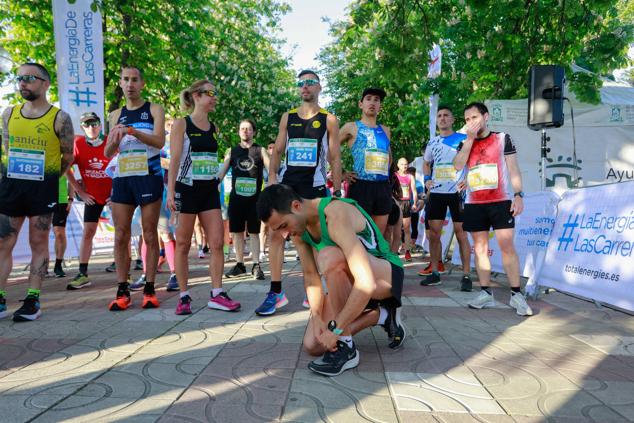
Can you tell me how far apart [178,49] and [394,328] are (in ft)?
44.8

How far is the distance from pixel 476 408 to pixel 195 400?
4.38 ft

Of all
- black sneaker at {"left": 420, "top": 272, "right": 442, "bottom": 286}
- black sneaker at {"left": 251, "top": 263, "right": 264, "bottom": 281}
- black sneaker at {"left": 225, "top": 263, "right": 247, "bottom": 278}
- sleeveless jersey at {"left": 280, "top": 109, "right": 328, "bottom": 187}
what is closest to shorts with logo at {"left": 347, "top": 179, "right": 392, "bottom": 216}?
sleeveless jersey at {"left": 280, "top": 109, "right": 328, "bottom": 187}

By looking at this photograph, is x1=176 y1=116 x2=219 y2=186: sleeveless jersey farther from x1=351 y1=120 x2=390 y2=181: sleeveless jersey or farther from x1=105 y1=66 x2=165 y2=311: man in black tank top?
x1=351 y1=120 x2=390 y2=181: sleeveless jersey

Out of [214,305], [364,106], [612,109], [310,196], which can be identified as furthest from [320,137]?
[612,109]

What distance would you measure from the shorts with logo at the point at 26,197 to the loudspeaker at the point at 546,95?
24.3 feet

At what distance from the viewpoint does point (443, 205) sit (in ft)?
21.3

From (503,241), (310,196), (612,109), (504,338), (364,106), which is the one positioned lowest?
(504,338)

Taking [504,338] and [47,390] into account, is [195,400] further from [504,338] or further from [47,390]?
[504,338]

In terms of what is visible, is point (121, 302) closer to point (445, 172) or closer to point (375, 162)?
Result: point (375, 162)

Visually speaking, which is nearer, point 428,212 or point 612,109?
point 428,212

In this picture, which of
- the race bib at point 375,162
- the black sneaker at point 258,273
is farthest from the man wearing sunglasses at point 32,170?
the race bib at point 375,162

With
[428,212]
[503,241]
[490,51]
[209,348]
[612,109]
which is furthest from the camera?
[612,109]

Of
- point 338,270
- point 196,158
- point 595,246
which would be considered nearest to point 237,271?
point 196,158

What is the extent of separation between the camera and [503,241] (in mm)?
4824
